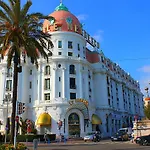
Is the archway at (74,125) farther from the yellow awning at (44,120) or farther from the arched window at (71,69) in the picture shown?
the arched window at (71,69)

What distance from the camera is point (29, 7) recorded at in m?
26.4

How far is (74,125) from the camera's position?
54281mm

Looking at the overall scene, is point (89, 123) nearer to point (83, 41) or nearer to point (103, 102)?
point (103, 102)

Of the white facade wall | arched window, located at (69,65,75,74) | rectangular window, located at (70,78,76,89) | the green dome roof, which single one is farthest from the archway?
the green dome roof

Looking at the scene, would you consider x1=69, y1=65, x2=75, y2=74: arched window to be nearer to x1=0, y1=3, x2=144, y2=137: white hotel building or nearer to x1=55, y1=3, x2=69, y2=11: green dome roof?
x1=0, y1=3, x2=144, y2=137: white hotel building

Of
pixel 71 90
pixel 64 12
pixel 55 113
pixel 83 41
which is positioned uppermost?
pixel 64 12

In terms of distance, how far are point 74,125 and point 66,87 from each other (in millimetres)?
8679

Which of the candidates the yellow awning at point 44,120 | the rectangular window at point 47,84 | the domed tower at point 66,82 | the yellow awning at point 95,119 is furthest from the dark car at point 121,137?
the rectangular window at point 47,84

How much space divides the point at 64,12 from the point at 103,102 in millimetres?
25189

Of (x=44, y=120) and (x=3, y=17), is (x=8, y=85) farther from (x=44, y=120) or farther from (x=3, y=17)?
(x=3, y=17)

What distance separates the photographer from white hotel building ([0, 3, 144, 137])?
53688 mm

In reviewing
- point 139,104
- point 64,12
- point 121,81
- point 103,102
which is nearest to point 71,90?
point 103,102

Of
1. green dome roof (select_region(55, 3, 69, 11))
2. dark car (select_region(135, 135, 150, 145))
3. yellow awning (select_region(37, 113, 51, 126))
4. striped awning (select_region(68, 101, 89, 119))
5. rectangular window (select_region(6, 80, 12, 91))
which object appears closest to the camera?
dark car (select_region(135, 135, 150, 145))

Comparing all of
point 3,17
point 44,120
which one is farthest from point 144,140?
point 44,120
